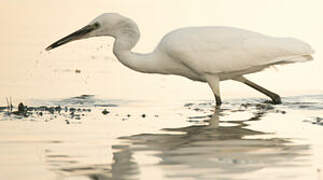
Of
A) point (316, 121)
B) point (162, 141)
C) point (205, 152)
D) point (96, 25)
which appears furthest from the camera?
point (96, 25)

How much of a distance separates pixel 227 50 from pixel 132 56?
4.82 ft

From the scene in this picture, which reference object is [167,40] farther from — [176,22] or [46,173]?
[176,22]

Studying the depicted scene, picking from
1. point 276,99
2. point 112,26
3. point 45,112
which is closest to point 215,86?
point 276,99

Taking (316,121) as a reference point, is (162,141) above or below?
below

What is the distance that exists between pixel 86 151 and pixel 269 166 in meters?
1.86

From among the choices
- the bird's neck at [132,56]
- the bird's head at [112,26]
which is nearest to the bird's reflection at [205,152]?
the bird's neck at [132,56]

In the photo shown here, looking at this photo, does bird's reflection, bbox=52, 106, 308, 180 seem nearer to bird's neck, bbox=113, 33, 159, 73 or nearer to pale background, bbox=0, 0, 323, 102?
bird's neck, bbox=113, 33, 159, 73

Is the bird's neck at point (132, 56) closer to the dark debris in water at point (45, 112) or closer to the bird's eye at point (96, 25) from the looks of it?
the bird's eye at point (96, 25)

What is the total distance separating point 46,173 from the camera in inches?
293

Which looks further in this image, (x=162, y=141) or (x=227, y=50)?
(x=227, y=50)

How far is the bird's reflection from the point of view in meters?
7.47

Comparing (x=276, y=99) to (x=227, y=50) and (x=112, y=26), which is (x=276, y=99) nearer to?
(x=227, y=50)

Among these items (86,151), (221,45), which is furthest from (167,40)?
(86,151)

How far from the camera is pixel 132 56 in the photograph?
13.3 metres
